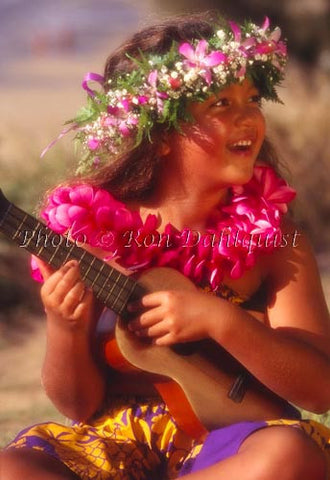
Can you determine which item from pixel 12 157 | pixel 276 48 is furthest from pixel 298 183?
pixel 276 48

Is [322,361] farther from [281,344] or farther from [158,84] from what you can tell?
[158,84]

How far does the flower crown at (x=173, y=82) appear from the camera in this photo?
3.38 metres

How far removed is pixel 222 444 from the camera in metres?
3.14

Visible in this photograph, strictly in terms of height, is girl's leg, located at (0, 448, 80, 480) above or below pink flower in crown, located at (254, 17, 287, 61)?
below

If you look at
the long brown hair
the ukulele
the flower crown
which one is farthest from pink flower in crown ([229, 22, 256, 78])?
the ukulele

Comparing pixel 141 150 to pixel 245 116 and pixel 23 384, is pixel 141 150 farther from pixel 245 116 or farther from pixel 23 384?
pixel 23 384

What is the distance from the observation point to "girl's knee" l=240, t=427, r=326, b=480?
9.60ft

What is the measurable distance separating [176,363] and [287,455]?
19.1 inches

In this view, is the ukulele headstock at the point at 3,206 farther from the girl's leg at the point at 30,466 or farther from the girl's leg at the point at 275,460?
the girl's leg at the point at 275,460

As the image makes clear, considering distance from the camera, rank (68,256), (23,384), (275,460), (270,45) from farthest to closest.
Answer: (23,384)
(270,45)
(68,256)
(275,460)

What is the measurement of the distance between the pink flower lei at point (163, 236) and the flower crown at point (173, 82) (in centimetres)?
20

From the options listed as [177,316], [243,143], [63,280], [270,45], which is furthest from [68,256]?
[270,45]

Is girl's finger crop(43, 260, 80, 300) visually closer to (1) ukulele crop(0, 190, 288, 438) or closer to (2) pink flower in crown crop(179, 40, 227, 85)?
(1) ukulele crop(0, 190, 288, 438)

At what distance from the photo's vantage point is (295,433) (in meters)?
2.99
